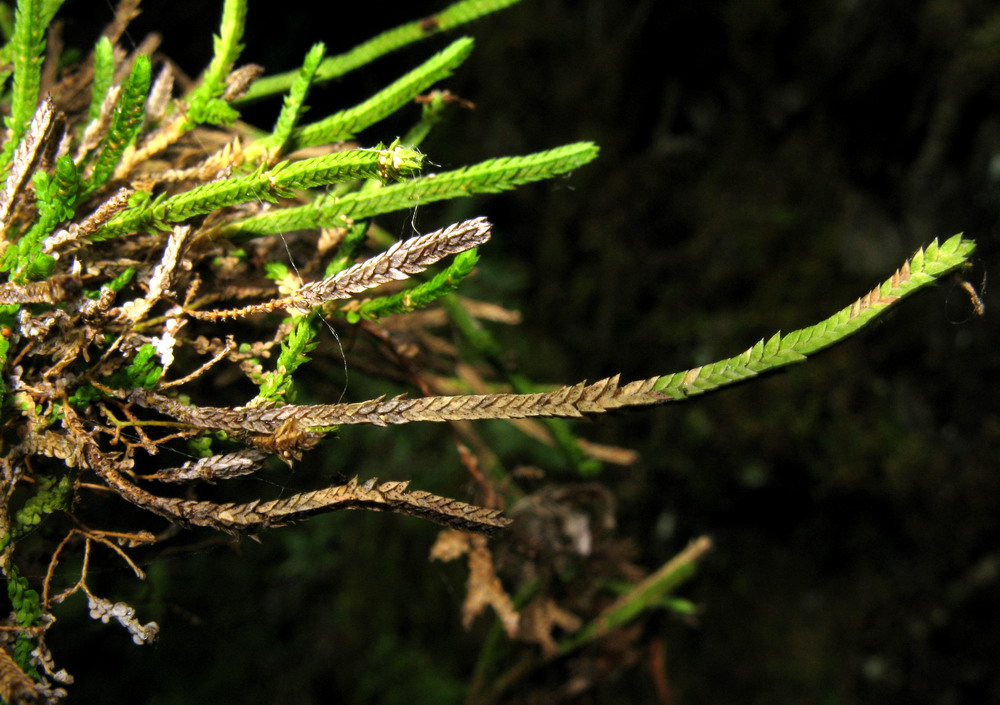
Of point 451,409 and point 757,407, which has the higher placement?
point 451,409

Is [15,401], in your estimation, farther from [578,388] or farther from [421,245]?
[578,388]

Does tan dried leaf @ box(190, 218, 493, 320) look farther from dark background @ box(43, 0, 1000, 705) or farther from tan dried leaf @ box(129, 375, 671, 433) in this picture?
dark background @ box(43, 0, 1000, 705)

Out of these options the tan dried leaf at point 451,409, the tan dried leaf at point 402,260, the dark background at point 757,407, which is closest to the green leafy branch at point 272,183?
the tan dried leaf at point 402,260

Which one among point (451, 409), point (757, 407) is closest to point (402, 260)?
point (451, 409)

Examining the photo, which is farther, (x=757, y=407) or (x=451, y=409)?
(x=757, y=407)

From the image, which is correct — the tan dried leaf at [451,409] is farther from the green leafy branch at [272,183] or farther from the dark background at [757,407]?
the dark background at [757,407]

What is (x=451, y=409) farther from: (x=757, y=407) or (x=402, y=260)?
(x=757, y=407)

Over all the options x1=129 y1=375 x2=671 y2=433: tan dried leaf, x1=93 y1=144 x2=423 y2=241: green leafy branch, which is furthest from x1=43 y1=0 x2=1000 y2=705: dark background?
x1=129 y1=375 x2=671 y2=433: tan dried leaf

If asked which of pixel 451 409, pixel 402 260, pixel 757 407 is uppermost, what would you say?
pixel 402 260

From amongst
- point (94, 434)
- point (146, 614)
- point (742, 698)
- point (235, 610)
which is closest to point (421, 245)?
point (94, 434)
